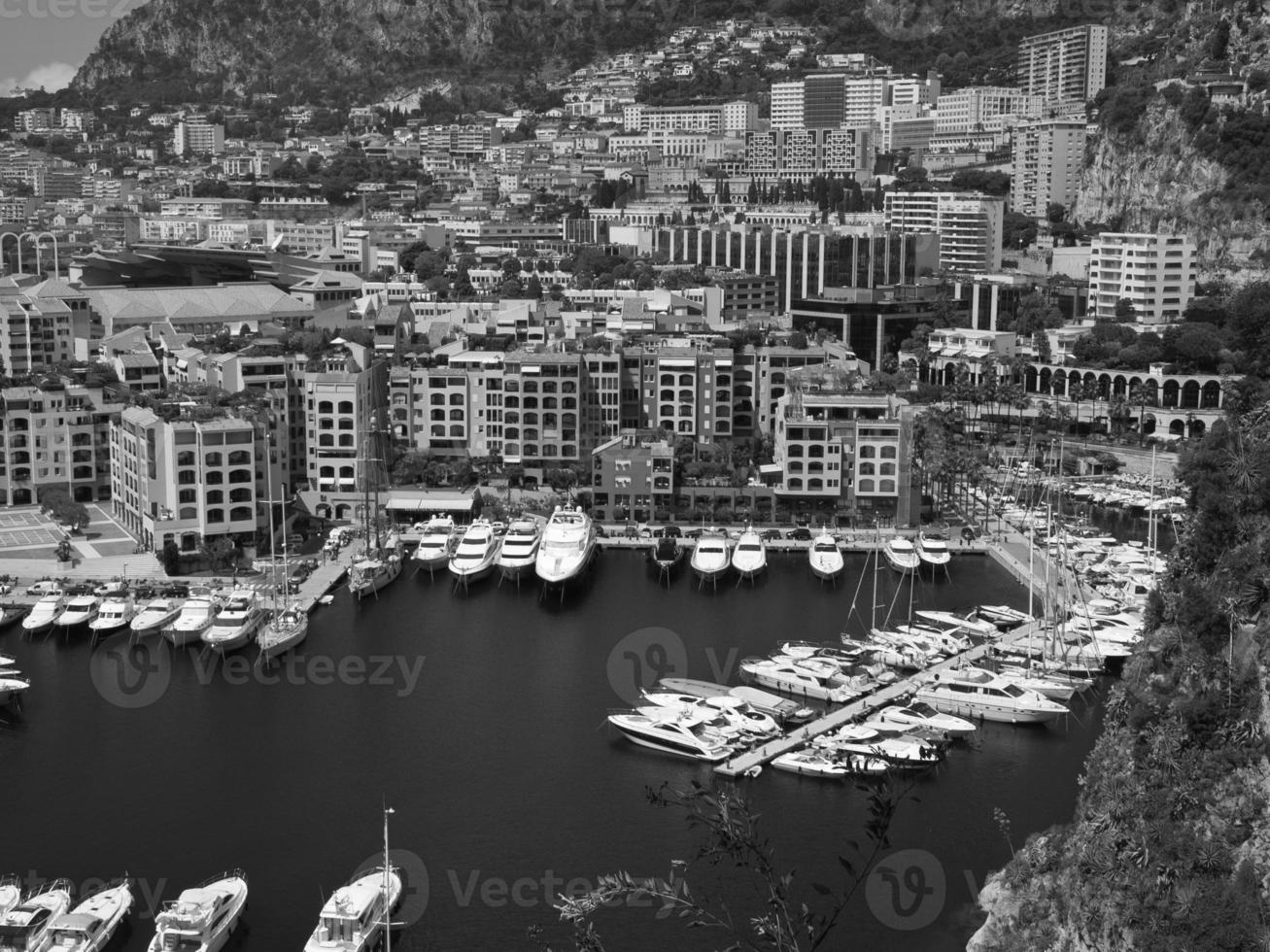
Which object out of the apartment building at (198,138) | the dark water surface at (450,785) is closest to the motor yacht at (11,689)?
the dark water surface at (450,785)

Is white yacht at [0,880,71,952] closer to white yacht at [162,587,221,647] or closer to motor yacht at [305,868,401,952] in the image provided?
motor yacht at [305,868,401,952]

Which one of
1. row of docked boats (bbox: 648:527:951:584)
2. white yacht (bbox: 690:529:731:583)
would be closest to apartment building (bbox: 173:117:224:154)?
row of docked boats (bbox: 648:527:951:584)

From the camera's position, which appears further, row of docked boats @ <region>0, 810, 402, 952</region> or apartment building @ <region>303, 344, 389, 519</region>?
apartment building @ <region>303, 344, 389, 519</region>

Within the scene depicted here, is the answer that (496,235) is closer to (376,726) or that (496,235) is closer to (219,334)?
(219,334)

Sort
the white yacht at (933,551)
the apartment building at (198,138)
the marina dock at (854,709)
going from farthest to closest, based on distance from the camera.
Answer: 1. the apartment building at (198,138)
2. the white yacht at (933,551)
3. the marina dock at (854,709)

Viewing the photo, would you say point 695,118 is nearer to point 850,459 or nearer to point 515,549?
point 850,459

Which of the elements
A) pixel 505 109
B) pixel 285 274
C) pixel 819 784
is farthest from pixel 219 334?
pixel 505 109

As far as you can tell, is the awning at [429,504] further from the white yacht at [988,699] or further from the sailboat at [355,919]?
the sailboat at [355,919]
